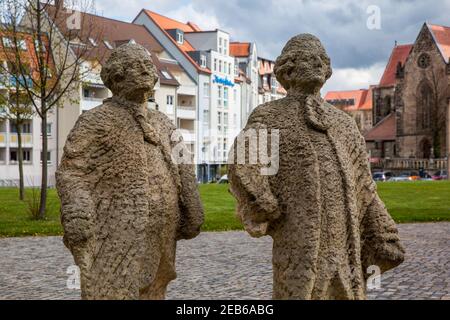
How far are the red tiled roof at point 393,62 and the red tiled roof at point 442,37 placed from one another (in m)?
8.87

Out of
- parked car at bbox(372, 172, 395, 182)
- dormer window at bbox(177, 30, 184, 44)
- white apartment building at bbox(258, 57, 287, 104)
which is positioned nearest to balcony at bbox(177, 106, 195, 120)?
dormer window at bbox(177, 30, 184, 44)

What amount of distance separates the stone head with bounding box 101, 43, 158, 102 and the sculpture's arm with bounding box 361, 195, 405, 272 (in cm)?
155

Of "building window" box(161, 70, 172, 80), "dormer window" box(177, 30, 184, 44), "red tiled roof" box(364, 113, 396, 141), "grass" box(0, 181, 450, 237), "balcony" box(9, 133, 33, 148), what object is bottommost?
"grass" box(0, 181, 450, 237)

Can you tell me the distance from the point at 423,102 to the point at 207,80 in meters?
20.0

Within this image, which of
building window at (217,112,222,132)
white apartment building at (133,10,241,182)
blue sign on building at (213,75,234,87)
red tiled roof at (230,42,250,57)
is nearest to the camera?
white apartment building at (133,10,241,182)

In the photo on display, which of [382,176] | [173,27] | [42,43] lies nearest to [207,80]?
[173,27]

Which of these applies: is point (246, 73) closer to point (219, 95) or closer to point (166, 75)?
point (219, 95)

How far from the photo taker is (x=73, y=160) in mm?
4133

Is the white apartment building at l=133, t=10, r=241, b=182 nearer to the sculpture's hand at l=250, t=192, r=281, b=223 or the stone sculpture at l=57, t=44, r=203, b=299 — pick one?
the stone sculpture at l=57, t=44, r=203, b=299

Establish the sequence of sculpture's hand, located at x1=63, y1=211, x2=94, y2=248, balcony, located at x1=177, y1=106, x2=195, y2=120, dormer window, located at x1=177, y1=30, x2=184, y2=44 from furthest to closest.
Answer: dormer window, located at x1=177, y1=30, x2=184, y2=44, balcony, located at x1=177, y1=106, x2=195, y2=120, sculpture's hand, located at x1=63, y1=211, x2=94, y2=248

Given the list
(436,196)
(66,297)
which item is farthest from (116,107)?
(436,196)

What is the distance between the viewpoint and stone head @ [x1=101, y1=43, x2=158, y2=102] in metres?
4.29

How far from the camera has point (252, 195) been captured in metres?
3.96

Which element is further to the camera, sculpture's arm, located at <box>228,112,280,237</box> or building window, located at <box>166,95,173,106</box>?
building window, located at <box>166,95,173,106</box>
